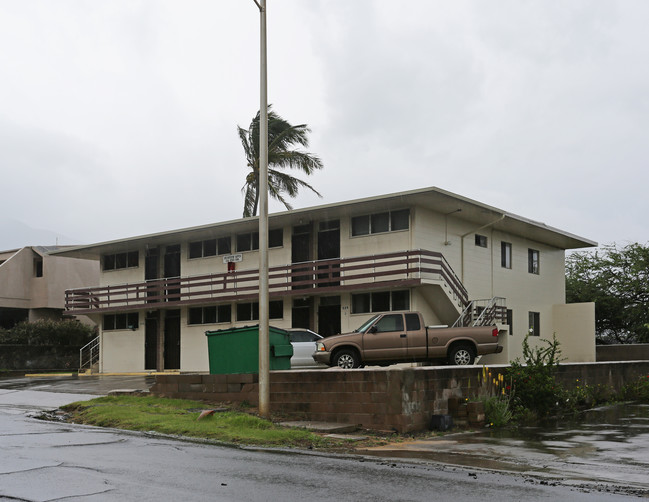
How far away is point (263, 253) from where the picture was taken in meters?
14.4

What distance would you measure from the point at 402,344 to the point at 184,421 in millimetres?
8512

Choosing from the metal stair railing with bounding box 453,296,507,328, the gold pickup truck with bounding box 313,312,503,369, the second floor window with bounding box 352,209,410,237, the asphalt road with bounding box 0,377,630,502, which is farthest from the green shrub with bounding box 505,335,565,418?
the second floor window with bounding box 352,209,410,237

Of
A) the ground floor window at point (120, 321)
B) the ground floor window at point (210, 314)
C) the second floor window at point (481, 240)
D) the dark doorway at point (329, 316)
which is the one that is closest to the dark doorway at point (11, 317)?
the ground floor window at point (120, 321)

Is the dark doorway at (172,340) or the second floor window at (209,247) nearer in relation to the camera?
the second floor window at (209,247)

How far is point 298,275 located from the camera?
28.8 metres

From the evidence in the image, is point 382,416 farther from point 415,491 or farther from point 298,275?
point 298,275

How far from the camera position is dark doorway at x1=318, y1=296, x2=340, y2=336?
29.2m

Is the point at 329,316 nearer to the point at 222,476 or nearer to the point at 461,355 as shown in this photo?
the point at 461,355

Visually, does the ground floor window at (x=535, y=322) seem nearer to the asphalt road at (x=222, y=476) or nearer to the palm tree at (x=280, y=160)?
the palm tree at (x=280, y=160)

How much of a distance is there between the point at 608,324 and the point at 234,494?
39283 millimetres

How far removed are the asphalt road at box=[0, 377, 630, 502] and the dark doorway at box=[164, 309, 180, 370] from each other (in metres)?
22.5

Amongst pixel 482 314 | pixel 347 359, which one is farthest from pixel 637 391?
pixel 347 359

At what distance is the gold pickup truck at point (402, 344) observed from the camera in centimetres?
2097

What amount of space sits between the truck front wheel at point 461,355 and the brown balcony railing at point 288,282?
4.58 m
